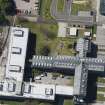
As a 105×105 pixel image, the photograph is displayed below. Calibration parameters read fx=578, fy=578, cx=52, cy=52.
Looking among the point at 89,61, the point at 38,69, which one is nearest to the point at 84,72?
the point at 89,61

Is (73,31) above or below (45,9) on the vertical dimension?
below

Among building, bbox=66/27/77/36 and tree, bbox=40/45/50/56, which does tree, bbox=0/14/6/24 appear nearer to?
tree, bbox=40/45/50/56

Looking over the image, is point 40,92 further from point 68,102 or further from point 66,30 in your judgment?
point 66,30

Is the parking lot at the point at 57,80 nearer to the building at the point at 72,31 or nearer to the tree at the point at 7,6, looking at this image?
the building at the point at 72,31

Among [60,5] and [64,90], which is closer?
[64,90]

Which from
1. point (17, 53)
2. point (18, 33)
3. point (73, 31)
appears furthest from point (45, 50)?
point (73, 31)

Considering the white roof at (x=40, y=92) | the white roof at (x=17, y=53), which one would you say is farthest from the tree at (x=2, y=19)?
the white roof at (x=40, y=92)

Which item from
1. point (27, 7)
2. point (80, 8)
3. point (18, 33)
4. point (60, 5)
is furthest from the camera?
point (27, 7)

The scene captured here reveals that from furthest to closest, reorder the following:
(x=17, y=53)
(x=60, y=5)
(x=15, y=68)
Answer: (x=60, y=5) < (x=17, y=53) < (x=15, y=68)
